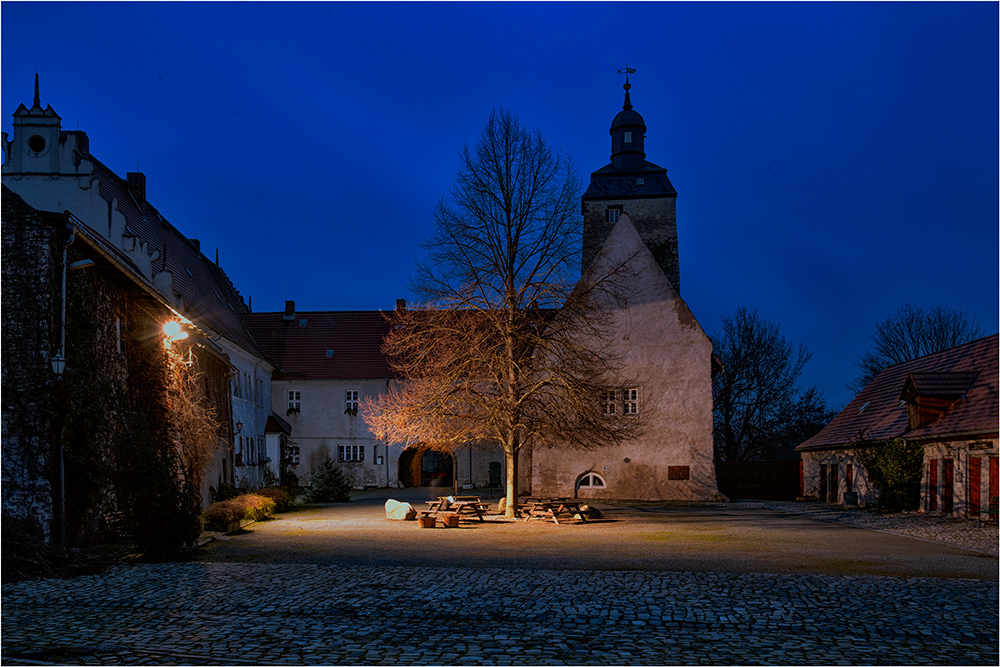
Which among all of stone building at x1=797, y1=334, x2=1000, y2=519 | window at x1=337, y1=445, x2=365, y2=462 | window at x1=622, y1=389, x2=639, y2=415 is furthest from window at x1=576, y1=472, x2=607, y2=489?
window at x1=337, y1=445, x2=365, y2=462

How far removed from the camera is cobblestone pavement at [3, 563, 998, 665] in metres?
7.78

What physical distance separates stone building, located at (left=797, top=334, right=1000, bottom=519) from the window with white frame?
900 inches

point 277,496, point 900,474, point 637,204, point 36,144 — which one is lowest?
point 277,496

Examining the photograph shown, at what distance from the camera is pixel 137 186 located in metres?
33.9

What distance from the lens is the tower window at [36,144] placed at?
A: 2722cm

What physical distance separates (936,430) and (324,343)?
31.9m

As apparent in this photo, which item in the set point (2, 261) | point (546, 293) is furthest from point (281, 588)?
point (546, 293)

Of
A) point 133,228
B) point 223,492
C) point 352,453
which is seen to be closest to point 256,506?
point 223,492

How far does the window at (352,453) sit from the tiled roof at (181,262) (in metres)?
7.67

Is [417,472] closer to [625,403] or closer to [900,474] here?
[625,403]

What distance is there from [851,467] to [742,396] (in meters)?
20.9

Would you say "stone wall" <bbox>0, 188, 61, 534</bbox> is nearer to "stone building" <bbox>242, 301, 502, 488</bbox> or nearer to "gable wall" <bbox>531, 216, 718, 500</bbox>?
"gable wall" <bbox>531, 216, 718, 500</bbox>

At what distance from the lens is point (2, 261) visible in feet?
45.0

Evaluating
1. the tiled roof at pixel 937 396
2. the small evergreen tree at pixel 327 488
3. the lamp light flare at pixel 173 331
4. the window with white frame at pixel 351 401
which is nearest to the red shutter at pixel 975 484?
the tiled roof at pixel 937 396
